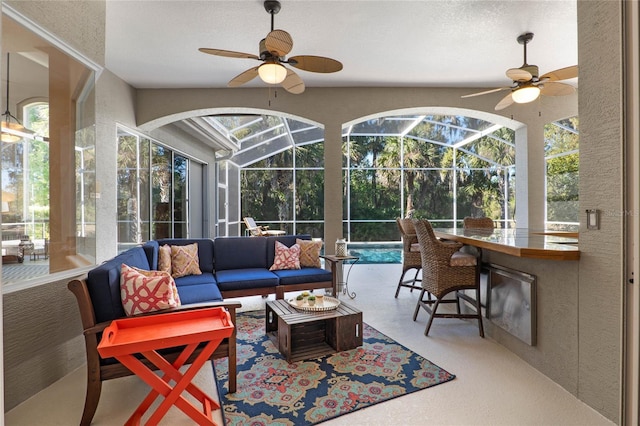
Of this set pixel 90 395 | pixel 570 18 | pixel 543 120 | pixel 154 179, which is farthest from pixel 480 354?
pixel 154 179

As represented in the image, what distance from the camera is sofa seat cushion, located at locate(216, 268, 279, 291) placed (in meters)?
3.65

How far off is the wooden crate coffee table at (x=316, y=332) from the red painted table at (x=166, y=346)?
0.77 m

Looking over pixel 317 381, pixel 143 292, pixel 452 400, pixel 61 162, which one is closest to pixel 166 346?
pixel 143 292

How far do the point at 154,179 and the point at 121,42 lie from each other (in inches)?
104

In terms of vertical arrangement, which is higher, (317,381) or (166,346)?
(166,346)

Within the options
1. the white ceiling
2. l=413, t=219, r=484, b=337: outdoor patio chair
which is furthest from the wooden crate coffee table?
the white ceiling

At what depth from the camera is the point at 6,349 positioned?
2117 mm

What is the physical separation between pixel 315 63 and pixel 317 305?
2230 millimetres

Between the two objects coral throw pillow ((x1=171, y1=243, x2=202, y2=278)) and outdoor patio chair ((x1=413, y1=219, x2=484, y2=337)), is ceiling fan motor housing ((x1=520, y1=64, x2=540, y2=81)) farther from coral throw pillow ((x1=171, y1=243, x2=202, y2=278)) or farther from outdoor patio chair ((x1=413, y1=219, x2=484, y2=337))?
coral throw pillow ((x1=171, y1=243, x2=202, y2=278))

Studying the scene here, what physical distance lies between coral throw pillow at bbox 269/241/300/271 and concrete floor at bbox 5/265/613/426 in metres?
1.68

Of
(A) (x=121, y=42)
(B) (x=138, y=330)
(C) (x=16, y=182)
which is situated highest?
(A) (x=121, y=42)

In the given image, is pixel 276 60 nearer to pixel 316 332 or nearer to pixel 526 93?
pixel 316 332

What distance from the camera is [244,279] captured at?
3.73 meters

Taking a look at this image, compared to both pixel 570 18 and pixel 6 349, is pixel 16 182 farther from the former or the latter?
pixel 570 18
